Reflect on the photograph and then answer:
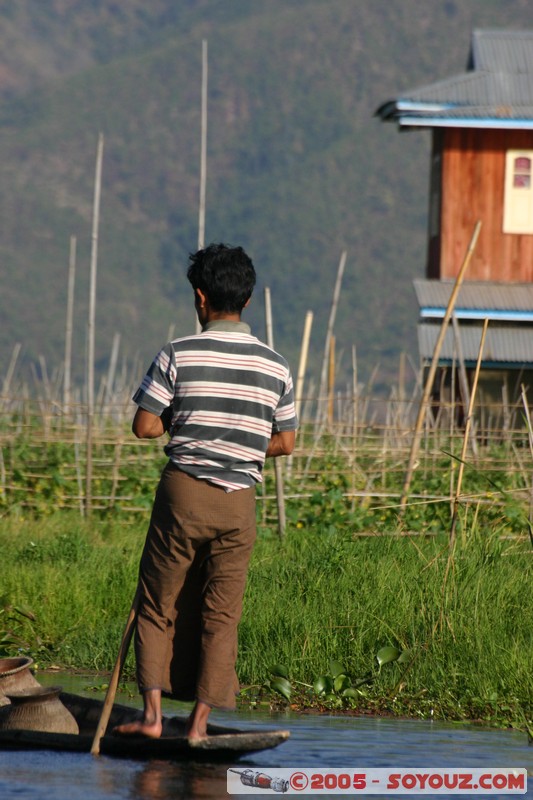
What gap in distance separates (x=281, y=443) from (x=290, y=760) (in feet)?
4.16

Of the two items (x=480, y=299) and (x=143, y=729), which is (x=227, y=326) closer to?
(x=143, y=729)

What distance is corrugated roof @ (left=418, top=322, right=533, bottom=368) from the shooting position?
1656 cm

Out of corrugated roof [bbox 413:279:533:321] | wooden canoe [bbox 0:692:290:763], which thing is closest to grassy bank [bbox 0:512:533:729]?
wooden canoe [bbox 0:692:290:763]

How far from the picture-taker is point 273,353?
580 centimetres

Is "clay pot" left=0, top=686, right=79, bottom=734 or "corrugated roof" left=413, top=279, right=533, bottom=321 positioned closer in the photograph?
"clay pot" left=0, top=686, right=79, bottom=734

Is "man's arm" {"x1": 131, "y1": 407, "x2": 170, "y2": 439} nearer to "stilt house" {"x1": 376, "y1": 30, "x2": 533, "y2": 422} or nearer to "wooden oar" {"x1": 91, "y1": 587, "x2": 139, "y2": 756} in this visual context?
"wooden oar" {"x1": 91, "y1": 587, "x2": 139, "y2": 756}

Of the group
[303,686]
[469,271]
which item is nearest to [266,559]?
[303,686]

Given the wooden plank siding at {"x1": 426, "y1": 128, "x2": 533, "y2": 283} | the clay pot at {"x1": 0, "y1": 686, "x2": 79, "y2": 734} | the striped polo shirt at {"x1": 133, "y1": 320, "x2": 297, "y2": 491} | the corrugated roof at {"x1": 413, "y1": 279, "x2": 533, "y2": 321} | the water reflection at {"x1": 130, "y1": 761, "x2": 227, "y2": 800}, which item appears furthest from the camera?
the wooden plank siding at {"x1": 426, "y1": 128, "x2": 533, "y2": 283}

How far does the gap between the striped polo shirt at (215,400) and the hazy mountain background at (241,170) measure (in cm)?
5545

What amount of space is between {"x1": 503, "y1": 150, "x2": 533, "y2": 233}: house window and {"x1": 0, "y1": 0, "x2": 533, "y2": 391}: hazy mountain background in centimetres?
4316

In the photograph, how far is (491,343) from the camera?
17000mm

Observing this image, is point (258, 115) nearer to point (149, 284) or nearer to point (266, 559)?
point (149, 284)

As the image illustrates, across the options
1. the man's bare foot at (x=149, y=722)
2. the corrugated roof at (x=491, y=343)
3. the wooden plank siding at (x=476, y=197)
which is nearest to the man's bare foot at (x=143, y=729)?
the man's bare foot at (x=149, y=722)

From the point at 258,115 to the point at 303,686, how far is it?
9274cm
